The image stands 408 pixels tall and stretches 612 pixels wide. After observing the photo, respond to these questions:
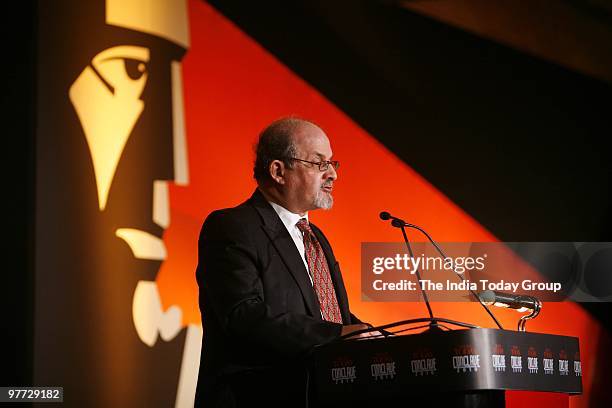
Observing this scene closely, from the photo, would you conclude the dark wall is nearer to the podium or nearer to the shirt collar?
the shirt collar

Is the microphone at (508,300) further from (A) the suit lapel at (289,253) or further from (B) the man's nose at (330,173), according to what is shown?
(B) the man's nose at (330,173)

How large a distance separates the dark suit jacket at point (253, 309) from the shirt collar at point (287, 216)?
0.25ft

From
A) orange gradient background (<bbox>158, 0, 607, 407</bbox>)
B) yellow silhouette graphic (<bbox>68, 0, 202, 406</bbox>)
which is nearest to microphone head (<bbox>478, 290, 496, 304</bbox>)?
orange gradient background (<bbox>158, 0, 607, 407</bbox>)

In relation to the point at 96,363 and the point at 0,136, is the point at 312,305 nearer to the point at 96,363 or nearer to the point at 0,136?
the point at 96,363

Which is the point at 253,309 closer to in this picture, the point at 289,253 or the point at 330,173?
the point at 289,253

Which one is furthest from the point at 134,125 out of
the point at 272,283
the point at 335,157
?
the point at 272,283

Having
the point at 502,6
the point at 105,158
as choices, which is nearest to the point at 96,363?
the point at 105,158

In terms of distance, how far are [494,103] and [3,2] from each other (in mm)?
2637

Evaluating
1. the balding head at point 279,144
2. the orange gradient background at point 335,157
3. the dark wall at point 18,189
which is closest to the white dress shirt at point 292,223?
the balding head at point 279,144

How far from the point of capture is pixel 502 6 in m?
4.86

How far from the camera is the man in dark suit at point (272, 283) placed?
8.13 ft

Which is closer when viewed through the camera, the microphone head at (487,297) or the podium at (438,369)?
the podium at (438,369)

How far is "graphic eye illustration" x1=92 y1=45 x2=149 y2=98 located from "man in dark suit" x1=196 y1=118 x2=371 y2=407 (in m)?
1.43

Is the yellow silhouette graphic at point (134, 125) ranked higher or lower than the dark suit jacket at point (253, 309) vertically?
Result: higher
